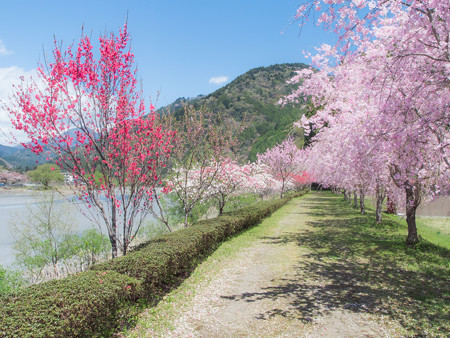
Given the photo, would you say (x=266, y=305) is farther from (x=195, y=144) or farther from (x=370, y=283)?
(x=195, y=144)

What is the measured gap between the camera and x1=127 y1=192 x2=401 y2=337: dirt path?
437cm

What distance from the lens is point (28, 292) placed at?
3639 millimetres

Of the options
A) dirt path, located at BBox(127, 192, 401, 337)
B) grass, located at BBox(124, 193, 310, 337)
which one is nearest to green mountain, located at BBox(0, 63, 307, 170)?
grass, located at BBox(124, 193, 310, 337)

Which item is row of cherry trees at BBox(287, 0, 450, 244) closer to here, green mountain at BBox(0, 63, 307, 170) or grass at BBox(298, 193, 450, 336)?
grass at BBox(298, 193, 450, 336)

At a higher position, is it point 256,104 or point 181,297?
point 256,104

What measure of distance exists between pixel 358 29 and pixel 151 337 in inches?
255

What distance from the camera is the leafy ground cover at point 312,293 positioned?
447 centimetres

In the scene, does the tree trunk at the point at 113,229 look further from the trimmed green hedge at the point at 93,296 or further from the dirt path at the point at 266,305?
the dirt path at the point at 266,305

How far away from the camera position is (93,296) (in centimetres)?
366

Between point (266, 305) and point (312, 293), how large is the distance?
1133mm

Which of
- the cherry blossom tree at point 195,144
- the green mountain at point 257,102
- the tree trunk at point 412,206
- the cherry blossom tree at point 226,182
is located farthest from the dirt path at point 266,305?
the green mountain at point 257,102

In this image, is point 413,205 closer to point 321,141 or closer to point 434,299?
point 434,299

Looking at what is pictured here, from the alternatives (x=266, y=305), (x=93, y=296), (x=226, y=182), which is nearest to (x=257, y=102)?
(x=226, y=182)

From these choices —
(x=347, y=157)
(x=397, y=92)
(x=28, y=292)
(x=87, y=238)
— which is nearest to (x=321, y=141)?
(x=347, y=157)
